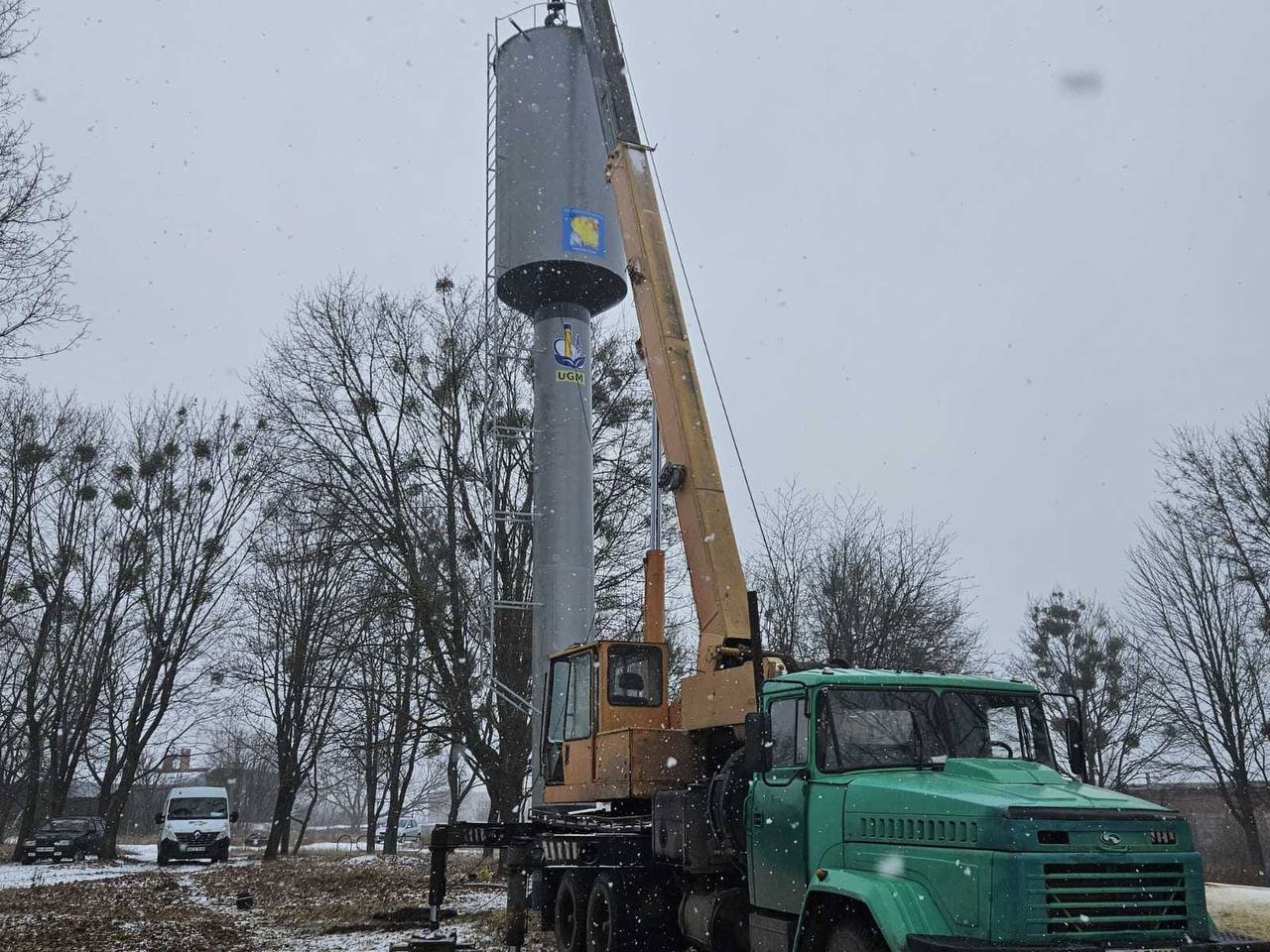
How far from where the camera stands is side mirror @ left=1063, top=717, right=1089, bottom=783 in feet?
25.9

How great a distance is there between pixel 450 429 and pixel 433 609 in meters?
4.21

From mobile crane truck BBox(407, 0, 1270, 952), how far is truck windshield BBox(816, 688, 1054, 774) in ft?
0.05

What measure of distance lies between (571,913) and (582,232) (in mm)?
10955

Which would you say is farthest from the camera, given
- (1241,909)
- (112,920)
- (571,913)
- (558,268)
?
(558,268)

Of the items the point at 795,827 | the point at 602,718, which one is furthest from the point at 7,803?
the point at 795,827

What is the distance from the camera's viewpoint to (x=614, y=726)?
10758 millimetres

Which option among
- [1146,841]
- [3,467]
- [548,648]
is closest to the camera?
[1146,841]

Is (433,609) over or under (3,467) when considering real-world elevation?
under

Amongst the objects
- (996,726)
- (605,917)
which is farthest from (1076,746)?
(605,917)

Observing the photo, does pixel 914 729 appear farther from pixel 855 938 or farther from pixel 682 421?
pixel 682 421

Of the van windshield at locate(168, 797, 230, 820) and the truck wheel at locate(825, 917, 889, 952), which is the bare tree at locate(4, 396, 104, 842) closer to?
the van windshield at locate(168, 797, 230, 820)

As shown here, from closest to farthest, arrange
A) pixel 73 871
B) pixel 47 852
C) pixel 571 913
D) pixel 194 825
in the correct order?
pixel 571 913, pixel 73 871, pixel 47 852, pixel 194 825

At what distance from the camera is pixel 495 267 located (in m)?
18.4

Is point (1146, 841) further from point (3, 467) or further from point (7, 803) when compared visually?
point (7, 803)
